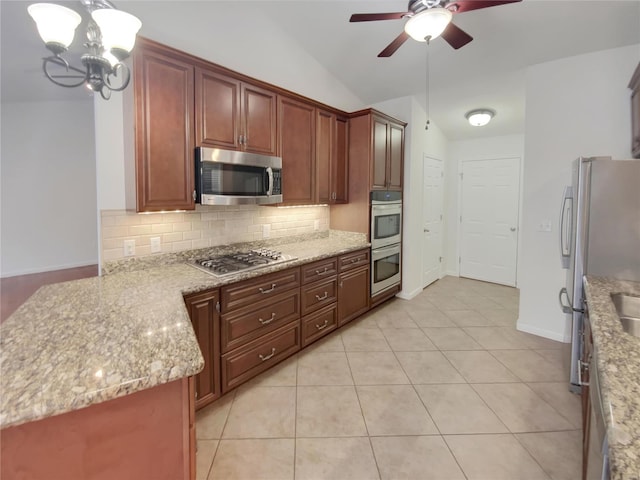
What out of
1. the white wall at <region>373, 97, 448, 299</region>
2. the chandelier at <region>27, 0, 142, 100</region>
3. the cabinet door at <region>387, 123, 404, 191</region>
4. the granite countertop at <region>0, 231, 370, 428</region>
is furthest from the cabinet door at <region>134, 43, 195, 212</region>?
the white wall at <region>373, 97, 448, 299</region>

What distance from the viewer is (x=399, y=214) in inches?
157

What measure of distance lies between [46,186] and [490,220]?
7.52 m

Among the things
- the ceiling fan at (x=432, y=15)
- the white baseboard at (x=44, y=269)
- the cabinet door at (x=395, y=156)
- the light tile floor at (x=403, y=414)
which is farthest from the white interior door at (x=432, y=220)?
the white baseboard at (x=44, y=269)

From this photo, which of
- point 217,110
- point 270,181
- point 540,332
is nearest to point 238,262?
point 270,181

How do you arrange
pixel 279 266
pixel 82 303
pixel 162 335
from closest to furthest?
pixel 162 335
pixel 82 303
pixel 279 266

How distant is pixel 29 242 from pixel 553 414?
7.19 metres

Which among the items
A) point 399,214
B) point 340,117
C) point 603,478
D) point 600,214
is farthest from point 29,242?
point 600,214

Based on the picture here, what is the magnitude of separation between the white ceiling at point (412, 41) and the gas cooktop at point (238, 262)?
5.64ft

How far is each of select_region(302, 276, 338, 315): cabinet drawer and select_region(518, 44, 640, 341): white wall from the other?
198 centimetres

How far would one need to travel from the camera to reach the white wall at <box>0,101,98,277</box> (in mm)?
4824

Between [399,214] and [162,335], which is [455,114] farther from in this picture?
[162,335]

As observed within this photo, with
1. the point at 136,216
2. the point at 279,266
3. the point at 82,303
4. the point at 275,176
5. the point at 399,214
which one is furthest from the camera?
the point at 399,214

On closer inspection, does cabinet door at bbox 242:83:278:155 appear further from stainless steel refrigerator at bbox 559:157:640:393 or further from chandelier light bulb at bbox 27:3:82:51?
stainless steel refrigerator at bbox 559:157:640:393

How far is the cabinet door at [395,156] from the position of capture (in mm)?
3740
